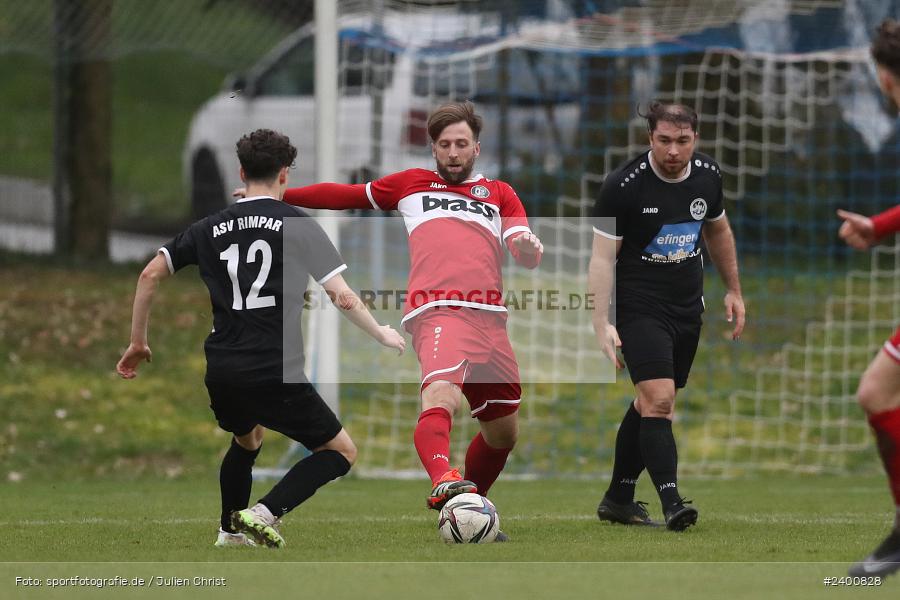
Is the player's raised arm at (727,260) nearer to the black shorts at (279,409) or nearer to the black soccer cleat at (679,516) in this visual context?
the black soccer cleat at (679,516)

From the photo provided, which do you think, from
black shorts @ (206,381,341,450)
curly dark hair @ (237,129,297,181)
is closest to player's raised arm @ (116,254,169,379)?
black shorts @ (206,381,341,450)

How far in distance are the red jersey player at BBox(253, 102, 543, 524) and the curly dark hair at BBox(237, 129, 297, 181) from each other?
0.66 meters

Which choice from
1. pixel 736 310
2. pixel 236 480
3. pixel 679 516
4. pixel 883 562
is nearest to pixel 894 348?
pixel 883 562

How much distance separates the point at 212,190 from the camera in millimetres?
15266

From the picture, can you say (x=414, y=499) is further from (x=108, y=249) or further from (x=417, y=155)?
(x=108, y=249)

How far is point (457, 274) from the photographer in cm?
625

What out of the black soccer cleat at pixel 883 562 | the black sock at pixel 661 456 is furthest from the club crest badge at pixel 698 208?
the black soccer cleat at pixel 883 562

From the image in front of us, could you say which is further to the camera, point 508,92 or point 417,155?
point 508,92

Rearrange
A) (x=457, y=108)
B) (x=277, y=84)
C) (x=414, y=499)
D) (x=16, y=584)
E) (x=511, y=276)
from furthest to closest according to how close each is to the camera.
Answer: (x=277, y=84) → (x=511, y=276) → (x=414, y=499) → (x=457, y=108) → (x=16, y=584)

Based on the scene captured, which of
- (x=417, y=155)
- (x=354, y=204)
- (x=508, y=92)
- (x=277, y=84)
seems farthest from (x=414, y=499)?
(x=277, y=84)

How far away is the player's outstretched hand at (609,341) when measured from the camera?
252 inches

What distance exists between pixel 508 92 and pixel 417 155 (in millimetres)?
1912

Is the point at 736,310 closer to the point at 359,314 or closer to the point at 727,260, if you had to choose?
the point at 727,260

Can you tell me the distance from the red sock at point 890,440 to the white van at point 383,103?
6.11 m
